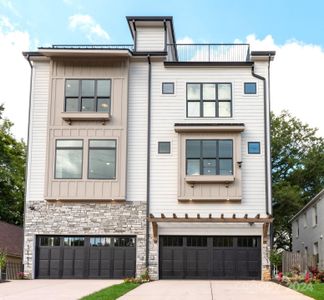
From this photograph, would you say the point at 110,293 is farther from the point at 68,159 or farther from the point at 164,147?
the point at 164,147

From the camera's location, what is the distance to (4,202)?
40469mm

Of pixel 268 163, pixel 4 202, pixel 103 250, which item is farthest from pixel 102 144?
pixel 4 202

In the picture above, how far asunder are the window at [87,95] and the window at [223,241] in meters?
7.21

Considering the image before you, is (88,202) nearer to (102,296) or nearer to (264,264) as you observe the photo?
(264,264)

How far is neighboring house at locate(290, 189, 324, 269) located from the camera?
30.4 meters

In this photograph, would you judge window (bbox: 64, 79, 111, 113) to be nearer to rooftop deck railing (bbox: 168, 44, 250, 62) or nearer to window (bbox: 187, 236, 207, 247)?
rooftop deck railing (bbox: 168, 44, 250, 62)

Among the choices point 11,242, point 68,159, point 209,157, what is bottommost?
point 11,242

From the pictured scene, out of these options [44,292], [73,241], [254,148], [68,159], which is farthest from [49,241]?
[254,148]

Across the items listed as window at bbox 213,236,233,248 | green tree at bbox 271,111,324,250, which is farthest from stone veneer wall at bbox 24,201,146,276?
green tree at bbox 271,111,324,250

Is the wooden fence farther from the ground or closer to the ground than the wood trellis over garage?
closer to the ground

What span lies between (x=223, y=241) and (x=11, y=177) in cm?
1878

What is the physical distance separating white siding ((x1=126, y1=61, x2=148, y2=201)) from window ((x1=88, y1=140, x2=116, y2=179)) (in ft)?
2.30

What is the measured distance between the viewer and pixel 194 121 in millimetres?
25938

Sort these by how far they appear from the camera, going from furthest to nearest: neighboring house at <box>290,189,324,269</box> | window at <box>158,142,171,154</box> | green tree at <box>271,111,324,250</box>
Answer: green tree at <box>271,111,324,250</box>
neighboring house at <box>290,189,324,269</box>
window at <box>158,142,171,154</box>
